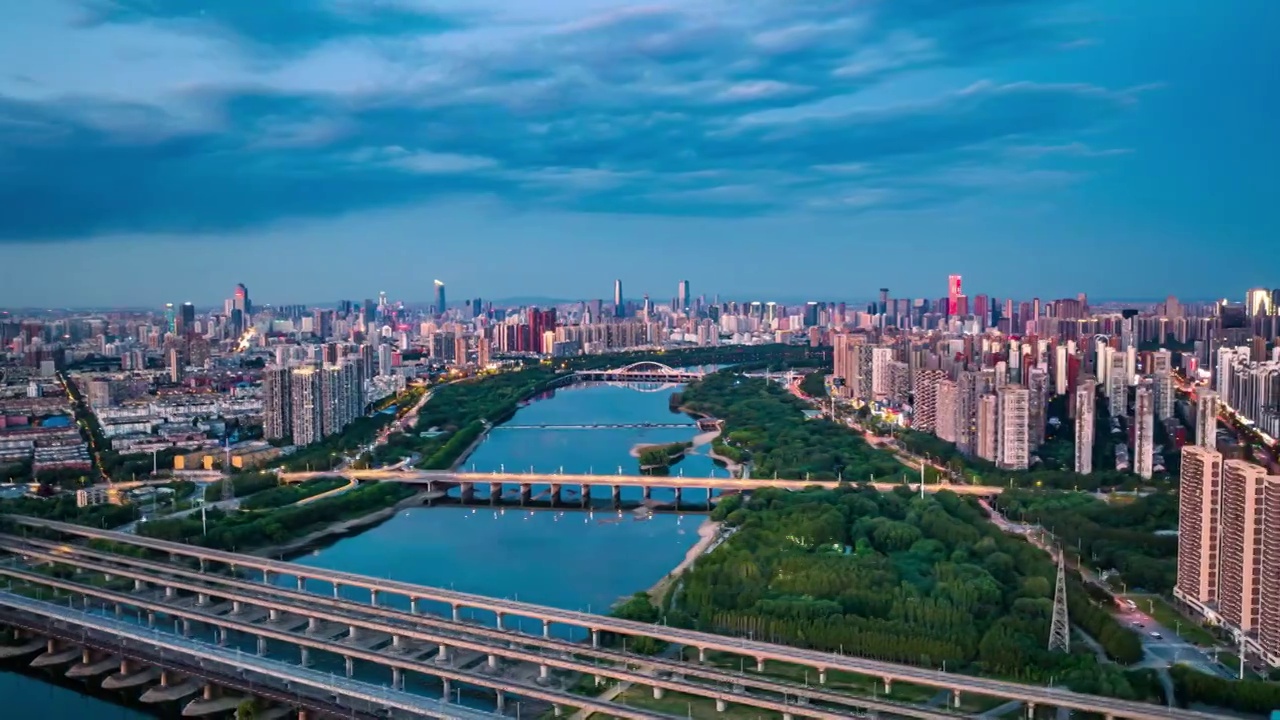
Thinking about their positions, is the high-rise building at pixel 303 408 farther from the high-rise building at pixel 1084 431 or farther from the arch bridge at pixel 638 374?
the arch bridge at pixel 638 374

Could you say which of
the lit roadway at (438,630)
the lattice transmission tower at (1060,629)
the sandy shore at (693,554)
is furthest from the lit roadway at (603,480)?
the lattice transmission tower at (1060,629)

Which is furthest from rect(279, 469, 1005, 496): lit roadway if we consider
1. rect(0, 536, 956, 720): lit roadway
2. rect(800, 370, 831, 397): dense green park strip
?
rect(800, 370, 831, 397): dense green park strip

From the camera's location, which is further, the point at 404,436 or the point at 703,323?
the point at 703,323

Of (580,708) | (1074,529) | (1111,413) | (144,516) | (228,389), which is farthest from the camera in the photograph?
(228,389)

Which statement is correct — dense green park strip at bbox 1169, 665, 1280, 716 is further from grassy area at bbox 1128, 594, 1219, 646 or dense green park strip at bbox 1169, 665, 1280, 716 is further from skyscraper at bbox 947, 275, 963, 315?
skyscraper at bbox 947, 275, 963, 315

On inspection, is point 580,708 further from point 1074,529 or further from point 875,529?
point 1074,529

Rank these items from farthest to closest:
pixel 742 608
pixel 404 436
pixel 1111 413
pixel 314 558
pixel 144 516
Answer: pixel 404 436
pixel 1111 413
pixel 144 516
pixel 314 558
pixel 742 608

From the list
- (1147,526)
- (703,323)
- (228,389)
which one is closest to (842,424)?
(1147,526)
